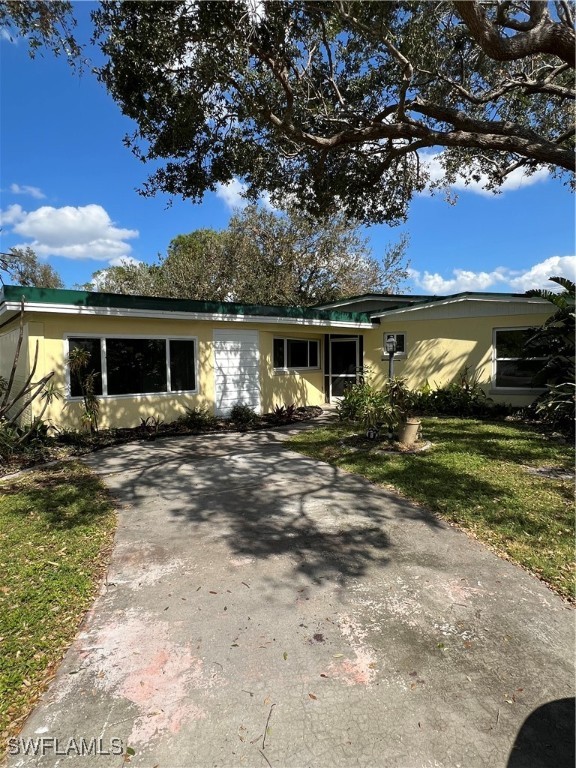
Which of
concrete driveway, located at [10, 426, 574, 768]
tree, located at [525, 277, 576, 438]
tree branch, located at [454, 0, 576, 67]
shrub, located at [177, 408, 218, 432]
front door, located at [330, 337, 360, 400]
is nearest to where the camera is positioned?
concrete driveway, located at [10, 426, 574, 768]

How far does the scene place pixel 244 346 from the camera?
11430 mm

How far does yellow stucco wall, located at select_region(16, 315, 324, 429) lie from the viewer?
27.7 ft

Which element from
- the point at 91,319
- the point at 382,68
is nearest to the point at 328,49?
the point at 382,68

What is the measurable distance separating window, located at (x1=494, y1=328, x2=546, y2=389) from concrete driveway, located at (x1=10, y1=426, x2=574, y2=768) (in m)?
8.48

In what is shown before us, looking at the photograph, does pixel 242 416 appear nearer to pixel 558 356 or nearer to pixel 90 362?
pixel 90 362

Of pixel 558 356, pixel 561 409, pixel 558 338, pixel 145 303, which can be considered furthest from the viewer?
pixel 558 338

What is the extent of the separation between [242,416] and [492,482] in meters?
6.46

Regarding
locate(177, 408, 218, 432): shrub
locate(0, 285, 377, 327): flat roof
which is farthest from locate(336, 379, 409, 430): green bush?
locate(0, 285, 377, 327): flat roof

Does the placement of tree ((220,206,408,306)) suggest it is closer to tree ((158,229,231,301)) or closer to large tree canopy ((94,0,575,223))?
tree ((158,229,231,301))

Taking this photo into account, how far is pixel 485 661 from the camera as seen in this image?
2.52m

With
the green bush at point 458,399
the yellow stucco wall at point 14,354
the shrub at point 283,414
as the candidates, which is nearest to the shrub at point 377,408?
the shrub at point 283,414

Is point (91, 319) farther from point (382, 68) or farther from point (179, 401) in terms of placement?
point (382, 68)

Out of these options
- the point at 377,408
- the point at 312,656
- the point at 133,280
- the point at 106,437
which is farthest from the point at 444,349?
the point at 133,280

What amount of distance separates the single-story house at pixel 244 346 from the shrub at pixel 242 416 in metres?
0.26
